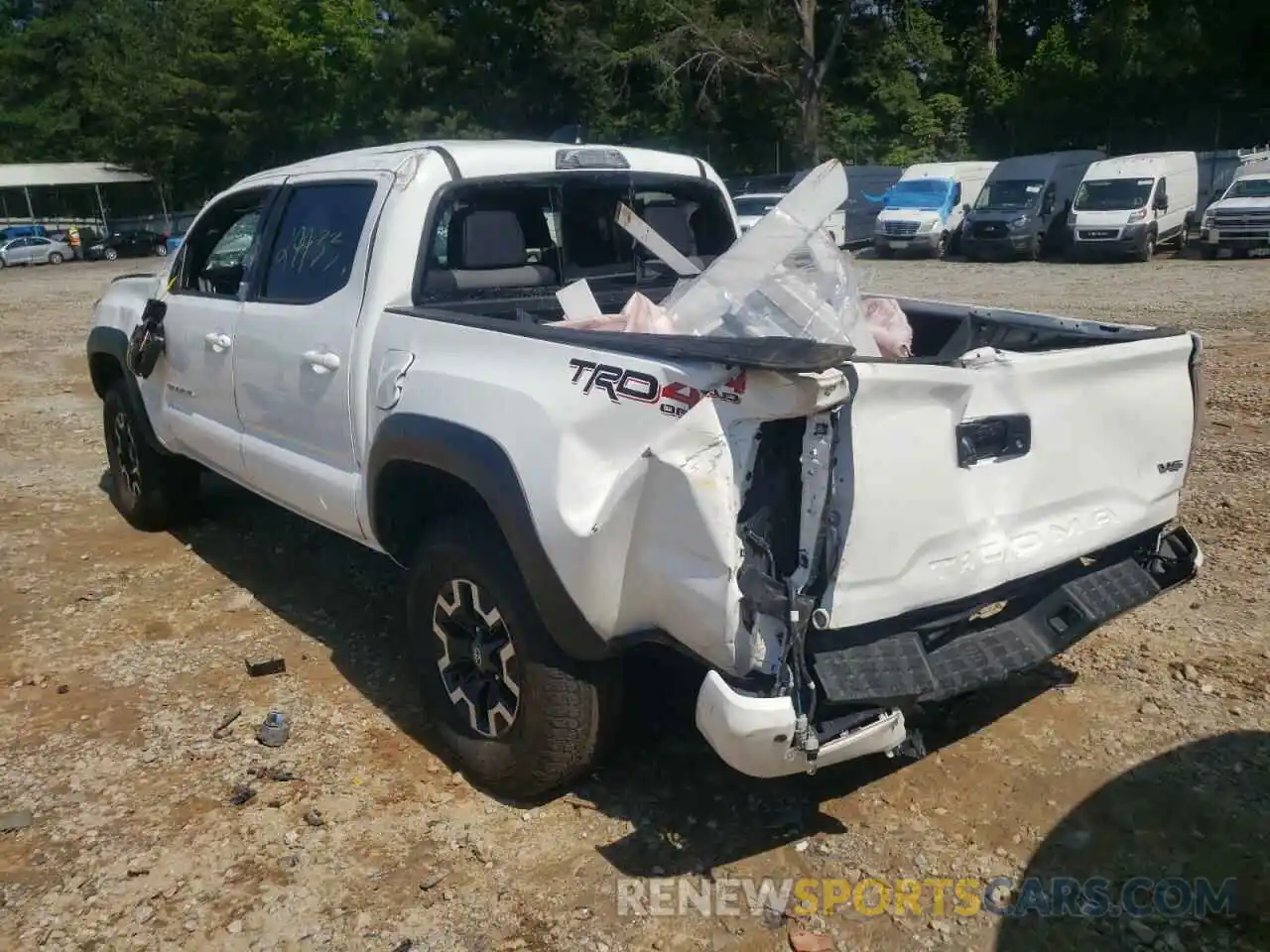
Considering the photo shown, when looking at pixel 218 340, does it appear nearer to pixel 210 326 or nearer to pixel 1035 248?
pixel 210 326

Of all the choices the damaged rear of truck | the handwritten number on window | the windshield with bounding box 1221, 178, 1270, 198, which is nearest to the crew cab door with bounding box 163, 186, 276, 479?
the handwritten number on window

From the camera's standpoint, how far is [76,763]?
376 cm

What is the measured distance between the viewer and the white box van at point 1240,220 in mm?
20359

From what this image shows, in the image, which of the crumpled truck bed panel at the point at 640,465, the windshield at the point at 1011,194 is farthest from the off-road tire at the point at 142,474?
the windshield at the point at 1011,194

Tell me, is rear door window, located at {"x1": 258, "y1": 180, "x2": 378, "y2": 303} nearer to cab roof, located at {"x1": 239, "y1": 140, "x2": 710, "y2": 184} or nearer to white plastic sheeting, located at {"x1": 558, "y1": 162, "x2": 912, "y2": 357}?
cab roof, located at {"x1": 239, "y1": 140, "x2": 710, "y2": 184}

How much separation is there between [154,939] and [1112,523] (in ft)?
9.52

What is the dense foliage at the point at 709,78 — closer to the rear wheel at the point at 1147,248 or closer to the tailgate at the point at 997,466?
the rear wheel at the point at 1147,248

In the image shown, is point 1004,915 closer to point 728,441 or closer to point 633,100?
point 728,441

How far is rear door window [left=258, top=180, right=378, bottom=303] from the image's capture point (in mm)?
3949

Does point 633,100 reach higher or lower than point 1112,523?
higher

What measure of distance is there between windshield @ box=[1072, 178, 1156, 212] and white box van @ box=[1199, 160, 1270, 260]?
1528 millimetres

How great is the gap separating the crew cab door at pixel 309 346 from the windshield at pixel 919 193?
2370cm

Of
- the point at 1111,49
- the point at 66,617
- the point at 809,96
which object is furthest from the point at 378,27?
the point at 66,617

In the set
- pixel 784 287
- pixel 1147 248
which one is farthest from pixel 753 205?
pixel 784 287
